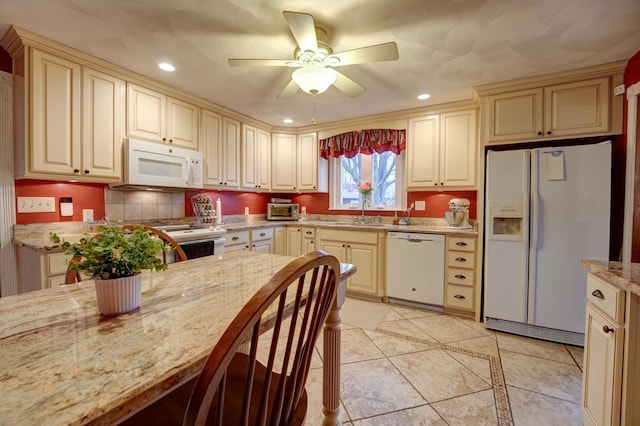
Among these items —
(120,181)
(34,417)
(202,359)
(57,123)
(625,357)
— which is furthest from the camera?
(120,181)

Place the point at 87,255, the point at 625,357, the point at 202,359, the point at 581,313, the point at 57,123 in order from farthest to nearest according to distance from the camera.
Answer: the point at 581,313, the point at 57,123, the point at 625,357, the point at 87,255, the point at 202,359

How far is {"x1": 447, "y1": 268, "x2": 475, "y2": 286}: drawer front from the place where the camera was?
2816 mm

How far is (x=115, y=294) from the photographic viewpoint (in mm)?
801

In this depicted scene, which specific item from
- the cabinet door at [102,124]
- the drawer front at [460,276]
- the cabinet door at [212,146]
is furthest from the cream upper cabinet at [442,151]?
the cabinet door at [102,124]

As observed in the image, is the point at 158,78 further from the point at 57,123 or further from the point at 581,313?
the point at 581,313

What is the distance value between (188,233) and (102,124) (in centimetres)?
115

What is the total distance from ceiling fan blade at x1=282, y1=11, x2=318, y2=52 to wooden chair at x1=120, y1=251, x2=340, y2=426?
131 cm

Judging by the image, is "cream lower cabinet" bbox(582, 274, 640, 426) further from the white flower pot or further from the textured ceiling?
the white flower pot

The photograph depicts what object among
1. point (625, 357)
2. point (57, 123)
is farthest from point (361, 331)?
point (57, 123)

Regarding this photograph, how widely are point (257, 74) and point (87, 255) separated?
2.17 metres

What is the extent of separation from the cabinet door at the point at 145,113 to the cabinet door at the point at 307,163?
1.90m

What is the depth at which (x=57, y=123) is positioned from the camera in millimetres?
2100

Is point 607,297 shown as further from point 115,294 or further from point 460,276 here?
point 115,294

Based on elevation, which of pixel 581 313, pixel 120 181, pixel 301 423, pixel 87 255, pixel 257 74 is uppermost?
pixel 257 74
